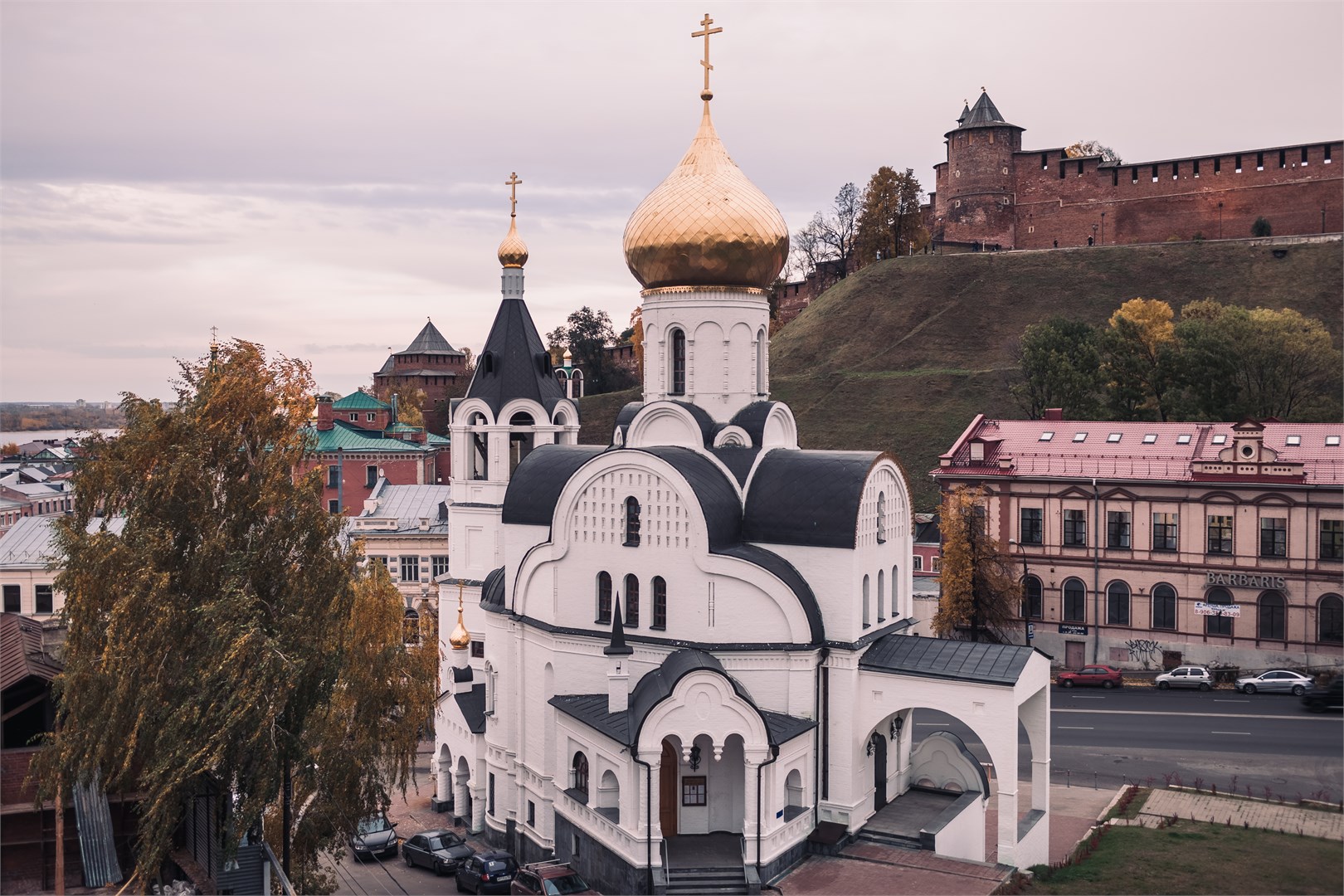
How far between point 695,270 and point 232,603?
42.1ft

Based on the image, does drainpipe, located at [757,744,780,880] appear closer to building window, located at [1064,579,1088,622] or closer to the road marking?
the road marking

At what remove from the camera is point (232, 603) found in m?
15.2

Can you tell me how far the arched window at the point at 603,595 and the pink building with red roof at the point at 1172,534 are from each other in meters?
18.9

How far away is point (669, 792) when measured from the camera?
20938 millimetres

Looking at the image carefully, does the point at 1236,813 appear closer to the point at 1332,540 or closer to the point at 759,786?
the point at 759,786

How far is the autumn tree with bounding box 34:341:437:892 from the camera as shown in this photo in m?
14.7

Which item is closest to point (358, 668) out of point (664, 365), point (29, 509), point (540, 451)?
point (540, 451)

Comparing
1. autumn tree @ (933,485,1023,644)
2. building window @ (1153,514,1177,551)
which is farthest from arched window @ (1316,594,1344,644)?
autumn tree @ (933,485,1023,644)

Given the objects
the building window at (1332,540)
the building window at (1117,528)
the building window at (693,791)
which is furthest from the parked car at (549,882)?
the building window at (1332,540)

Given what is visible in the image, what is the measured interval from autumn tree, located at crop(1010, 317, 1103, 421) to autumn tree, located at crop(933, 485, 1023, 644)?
A: 1475 cm

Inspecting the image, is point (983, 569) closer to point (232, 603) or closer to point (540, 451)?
point (540, 451)

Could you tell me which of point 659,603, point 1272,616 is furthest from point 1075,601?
point 659,603

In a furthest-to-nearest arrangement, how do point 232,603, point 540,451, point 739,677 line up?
point 540,451 → point 739,677 → point 232,603

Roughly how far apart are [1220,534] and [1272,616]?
269 centimetres
